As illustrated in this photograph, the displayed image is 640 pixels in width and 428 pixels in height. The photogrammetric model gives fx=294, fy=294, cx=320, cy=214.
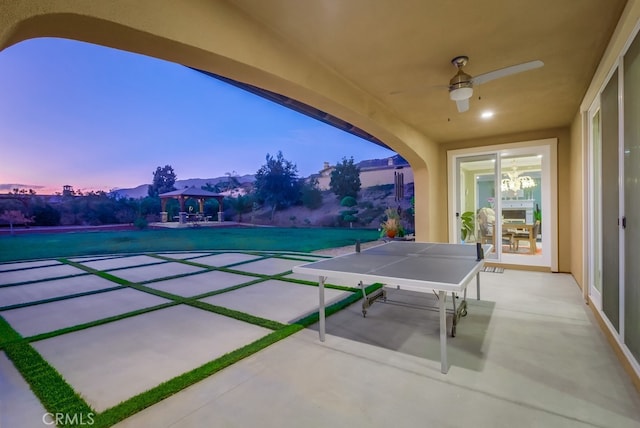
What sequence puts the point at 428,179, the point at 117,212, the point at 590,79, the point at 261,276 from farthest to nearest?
the point at 117,212 < the point at 428,179 < the point at 261,276 < the point at 590,79

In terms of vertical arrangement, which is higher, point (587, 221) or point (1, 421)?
point (587, 221)

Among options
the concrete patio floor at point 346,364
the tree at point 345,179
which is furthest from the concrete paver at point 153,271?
the tree at point 345,179

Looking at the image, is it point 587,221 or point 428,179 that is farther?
point 428,179

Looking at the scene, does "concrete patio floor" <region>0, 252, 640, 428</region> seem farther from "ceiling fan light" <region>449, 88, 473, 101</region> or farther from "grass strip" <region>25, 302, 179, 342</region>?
"ceiling fan light" <region>449, 88, 473, 101</region>

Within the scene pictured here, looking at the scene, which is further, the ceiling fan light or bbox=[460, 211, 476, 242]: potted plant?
bbox=[460, 211, 476, 242]: potted plant

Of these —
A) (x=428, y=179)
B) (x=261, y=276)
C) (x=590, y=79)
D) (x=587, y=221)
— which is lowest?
Result: (x=261, y=276)

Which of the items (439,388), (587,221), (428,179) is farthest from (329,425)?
(428,179)

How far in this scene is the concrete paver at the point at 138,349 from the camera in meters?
2.06

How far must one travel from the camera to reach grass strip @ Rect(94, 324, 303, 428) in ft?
5.55

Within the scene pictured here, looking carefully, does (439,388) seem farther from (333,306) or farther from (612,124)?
(612,124)

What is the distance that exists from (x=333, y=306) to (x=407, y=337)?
107 cm

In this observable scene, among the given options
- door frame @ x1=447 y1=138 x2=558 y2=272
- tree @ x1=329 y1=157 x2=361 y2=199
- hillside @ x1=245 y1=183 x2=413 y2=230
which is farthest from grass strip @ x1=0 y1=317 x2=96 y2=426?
tree @ x1=329 y1=157 x2=361 y2=199

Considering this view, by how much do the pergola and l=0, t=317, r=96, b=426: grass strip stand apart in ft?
32.2

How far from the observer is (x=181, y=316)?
3.41 m
